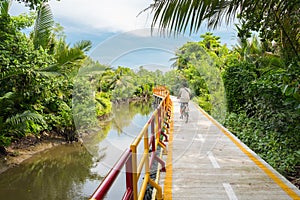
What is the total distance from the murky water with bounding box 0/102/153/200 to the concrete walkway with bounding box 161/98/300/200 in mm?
1122

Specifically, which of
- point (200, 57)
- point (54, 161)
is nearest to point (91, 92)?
point (200, 57)

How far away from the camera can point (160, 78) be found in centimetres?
702

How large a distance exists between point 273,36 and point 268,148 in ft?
9.20

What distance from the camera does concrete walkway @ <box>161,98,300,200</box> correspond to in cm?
377

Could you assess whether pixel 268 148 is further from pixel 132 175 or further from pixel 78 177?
pixel 78 177

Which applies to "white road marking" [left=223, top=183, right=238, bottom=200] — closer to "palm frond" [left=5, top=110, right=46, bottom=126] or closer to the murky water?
the murky water

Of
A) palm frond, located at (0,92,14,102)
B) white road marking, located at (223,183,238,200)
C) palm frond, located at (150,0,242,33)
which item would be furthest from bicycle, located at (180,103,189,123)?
palm frond, located at (150,0,242,33)

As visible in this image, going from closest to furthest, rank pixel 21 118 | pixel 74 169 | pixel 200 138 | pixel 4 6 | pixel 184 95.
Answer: pixel 200 138 → pixel 4 6 → pixel 21 118 → pixel 184 95 → pixel 74 169

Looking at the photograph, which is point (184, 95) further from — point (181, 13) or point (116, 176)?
point (116, 176)

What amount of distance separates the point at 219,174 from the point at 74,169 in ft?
21.9

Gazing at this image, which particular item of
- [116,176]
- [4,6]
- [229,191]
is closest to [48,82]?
[4,6]

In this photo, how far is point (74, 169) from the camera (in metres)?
10.0

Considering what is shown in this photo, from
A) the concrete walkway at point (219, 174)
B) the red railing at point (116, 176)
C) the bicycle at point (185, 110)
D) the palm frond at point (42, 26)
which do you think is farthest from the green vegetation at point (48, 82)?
the red railing at point (116, 176)

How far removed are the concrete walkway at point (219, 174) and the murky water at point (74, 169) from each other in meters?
1.12
